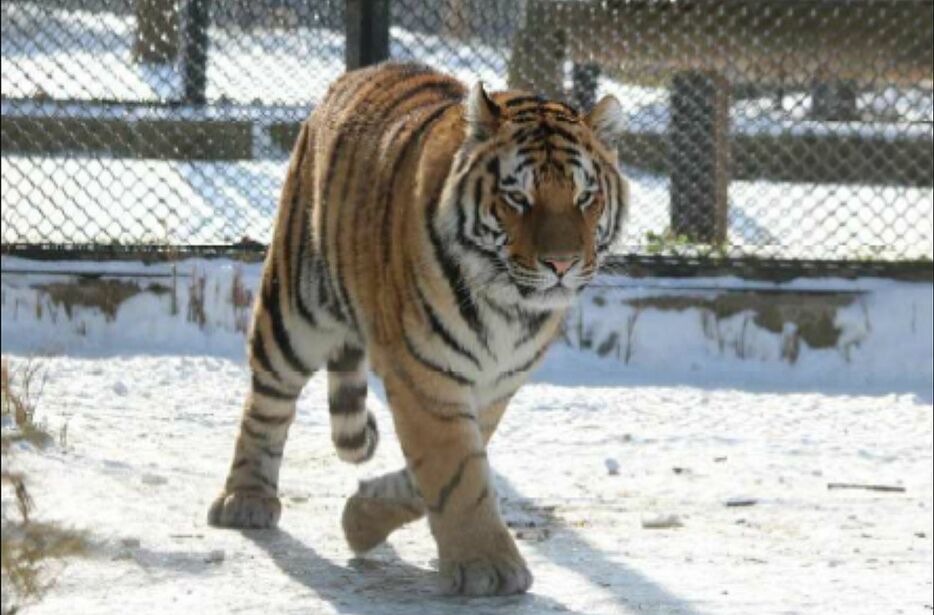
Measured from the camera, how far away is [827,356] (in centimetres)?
821

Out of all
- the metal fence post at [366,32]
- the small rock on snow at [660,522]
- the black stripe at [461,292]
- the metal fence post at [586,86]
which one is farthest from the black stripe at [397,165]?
the metal fence post at [586,86]

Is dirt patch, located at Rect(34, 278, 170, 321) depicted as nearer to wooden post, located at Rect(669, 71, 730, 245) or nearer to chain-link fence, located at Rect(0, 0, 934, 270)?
chain-link fence, located at Rect(0, 0, 934, 270)

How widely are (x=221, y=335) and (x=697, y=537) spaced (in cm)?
291

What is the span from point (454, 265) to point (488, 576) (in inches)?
27.7

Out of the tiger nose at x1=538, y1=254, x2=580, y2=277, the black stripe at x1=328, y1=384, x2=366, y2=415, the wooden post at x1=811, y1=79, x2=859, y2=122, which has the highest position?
the wooden post at x1=811, y1=79, x2=859, y2=122

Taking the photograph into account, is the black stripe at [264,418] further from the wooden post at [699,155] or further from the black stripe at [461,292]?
the wooden post at [699,155]

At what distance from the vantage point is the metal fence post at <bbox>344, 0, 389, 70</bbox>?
8.25 metres

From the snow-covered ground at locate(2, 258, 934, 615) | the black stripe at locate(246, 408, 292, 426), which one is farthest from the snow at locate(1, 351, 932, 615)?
the black stripe at locate(246, 408, 292, 426)

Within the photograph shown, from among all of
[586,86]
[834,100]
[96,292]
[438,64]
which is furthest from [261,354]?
[834,100]

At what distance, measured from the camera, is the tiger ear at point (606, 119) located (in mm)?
5066

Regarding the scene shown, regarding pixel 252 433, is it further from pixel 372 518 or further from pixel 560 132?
pixel 560 132

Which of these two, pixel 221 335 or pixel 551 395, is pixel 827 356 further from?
pixel 221 335

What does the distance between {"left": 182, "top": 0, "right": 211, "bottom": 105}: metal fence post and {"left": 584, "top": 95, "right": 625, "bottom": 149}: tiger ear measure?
3.66m

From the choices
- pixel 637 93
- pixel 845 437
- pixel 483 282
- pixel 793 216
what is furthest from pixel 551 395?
pixel 793 216
